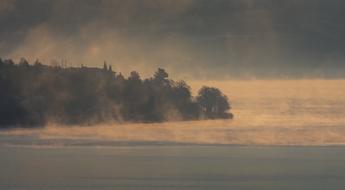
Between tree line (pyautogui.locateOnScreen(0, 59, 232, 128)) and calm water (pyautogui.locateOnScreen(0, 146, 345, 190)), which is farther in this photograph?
tree line (pyautogui.locateOnScreen(0, 59, 232, 128))

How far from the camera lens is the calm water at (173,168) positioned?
17.8 metres

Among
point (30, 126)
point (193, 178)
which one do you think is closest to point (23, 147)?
point (30, 126)

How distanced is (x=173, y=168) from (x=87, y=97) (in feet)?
23.7

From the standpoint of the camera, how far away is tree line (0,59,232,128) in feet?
80.5

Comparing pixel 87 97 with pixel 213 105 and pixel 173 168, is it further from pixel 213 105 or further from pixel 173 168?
pixel 173 168

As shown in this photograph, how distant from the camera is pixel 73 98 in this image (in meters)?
27.0

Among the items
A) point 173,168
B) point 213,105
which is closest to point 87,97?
point 213,105

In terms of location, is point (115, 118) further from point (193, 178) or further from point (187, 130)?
point (193, 178)

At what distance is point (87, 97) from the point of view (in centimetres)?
2670

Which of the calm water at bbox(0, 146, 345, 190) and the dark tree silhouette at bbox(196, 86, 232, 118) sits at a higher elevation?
the dark tree silhouette at bbox(196, 86, 232, 118)

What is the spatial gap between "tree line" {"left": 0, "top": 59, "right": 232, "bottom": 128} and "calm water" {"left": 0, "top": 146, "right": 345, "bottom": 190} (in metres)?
1.52

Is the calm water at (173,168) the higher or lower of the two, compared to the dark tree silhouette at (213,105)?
lower

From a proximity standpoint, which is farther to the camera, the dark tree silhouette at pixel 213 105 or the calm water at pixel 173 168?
the dark tree silhouette at pixel 213 105

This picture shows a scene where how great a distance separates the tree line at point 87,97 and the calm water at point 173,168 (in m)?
1.52
